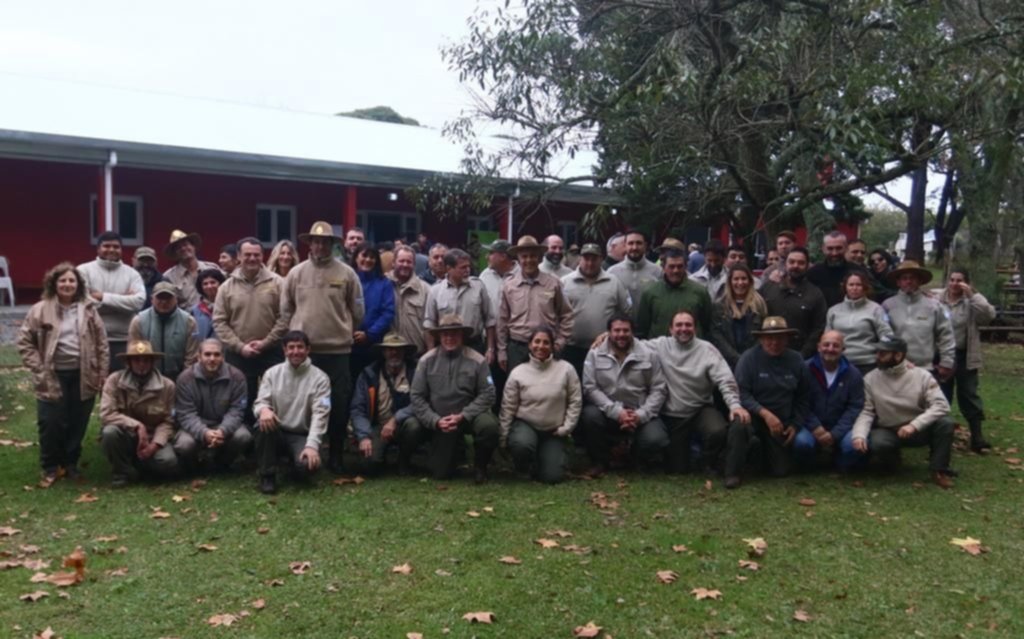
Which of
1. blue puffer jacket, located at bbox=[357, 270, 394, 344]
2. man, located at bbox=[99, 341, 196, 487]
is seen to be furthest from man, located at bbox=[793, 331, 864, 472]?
man, located at bbox=[99, 341, 196, 487]

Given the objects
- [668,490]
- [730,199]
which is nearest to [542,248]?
Answer: [668,490]

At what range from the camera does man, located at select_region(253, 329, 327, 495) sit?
7.35 metres

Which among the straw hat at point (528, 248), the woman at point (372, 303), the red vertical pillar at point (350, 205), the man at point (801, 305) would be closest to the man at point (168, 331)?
the woman at point (372, 303)

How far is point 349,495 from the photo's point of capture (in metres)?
7.17

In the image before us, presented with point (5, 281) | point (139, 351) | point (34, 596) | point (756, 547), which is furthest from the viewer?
point (5, 281)

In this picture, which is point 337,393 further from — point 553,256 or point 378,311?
point 553,256

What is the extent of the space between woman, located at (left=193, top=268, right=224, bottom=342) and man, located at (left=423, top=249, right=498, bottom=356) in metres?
1.90

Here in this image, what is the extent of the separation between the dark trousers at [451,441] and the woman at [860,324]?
318cm

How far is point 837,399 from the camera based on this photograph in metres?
7.77

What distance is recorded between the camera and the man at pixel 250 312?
25.6 ft

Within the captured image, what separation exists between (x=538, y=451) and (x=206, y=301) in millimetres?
3347

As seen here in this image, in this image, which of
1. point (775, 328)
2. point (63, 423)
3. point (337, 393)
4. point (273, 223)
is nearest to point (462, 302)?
point (337, 393)

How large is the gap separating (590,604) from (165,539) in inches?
113

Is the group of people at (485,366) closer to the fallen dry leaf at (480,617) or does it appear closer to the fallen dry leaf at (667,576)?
the fallen dry leaf at (667,576)
